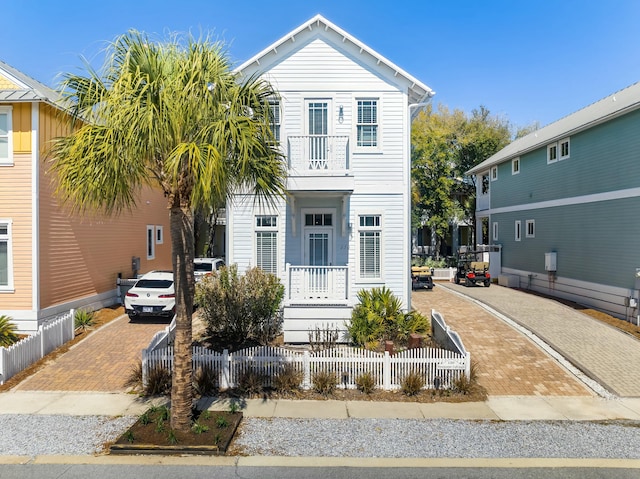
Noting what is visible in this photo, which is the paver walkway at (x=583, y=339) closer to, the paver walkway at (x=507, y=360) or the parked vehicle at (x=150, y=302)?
the paver walkway at (x=507, y=360)

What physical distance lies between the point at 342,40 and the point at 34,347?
12.1 meters

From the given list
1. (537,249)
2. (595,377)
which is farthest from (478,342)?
(537,249)

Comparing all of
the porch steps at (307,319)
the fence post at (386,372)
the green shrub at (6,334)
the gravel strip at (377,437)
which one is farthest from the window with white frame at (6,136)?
the fence post at (386,372)

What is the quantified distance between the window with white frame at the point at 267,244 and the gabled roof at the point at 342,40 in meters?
4.83

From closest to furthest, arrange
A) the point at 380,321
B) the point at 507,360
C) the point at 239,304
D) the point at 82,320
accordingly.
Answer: the point at 507,360 → the point at 380,321 → the point at 239,304 → the point at 82,320

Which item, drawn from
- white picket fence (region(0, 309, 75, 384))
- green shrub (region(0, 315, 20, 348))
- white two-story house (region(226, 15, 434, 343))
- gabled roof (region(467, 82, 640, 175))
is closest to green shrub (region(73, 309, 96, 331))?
white picket fence (region(0, 309, 75, 384))

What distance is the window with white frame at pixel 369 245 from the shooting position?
13.8 meters

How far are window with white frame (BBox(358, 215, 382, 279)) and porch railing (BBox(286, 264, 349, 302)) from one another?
1620 mm

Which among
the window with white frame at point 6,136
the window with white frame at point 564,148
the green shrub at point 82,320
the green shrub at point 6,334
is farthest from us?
the window with white frame at point 564,148

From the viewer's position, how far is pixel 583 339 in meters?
13.2

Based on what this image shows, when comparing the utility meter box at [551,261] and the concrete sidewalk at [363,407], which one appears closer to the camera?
the concrete sidewalk at [363,407]

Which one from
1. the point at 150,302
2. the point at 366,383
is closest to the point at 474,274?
the point at 366,383

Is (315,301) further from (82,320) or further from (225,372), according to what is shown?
(82,320)

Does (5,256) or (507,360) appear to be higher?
(5,256)
